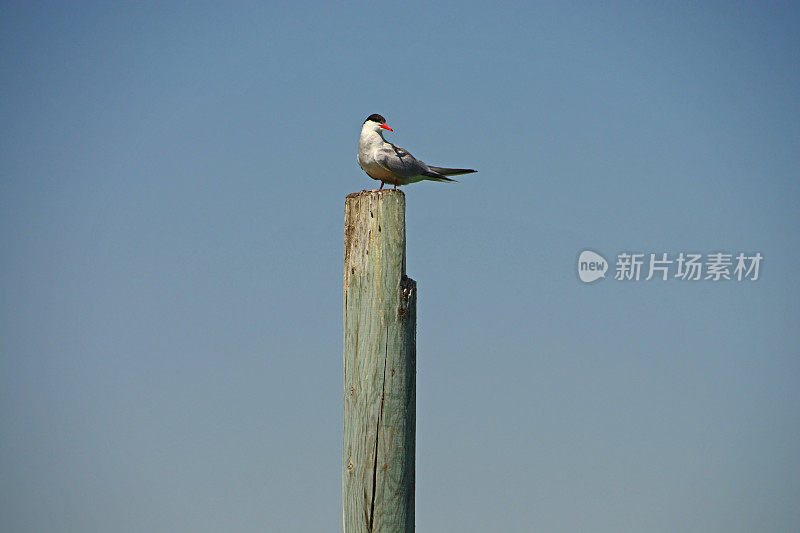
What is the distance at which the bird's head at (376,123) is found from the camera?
6.88 m

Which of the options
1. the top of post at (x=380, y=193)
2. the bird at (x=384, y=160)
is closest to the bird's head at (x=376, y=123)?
the bird at (x=384, y=160)

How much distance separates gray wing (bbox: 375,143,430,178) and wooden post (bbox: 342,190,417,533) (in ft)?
6.23

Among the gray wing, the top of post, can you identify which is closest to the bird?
the gray wing

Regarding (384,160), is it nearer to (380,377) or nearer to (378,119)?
(378,119)

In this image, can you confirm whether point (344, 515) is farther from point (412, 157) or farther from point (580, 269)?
point (580, 269)

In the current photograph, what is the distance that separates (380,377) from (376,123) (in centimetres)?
317

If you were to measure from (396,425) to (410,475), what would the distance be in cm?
31

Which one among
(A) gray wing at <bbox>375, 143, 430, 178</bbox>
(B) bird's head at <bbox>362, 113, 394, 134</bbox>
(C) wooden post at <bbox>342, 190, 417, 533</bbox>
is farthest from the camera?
(B) bird's head at <bbox>362, 113, 394, 134</bbox>

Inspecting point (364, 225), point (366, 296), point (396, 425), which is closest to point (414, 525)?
point (396, 425)

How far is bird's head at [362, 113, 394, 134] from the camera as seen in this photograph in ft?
22.6

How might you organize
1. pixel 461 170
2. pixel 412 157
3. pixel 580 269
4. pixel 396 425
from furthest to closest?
pixel 580 269 → pixel 461 170 → pixel 412 157 → pixel 396 425

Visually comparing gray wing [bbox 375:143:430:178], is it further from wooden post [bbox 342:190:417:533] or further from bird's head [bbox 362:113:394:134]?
wooden post [bbox 342:190:417:533]

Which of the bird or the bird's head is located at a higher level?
the bird's head

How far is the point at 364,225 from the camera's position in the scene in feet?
15.1
